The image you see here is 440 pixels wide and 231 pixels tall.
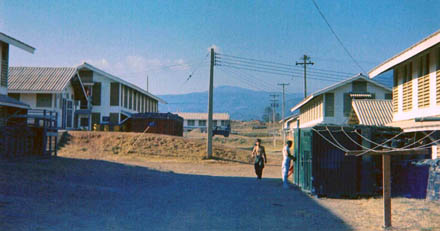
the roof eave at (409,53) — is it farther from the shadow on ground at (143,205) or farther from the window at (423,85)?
the shadow on ground at (143,205)

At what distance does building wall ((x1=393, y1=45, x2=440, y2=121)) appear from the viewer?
46.0 feet

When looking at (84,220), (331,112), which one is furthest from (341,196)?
(331,112)

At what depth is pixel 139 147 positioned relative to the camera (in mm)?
32594

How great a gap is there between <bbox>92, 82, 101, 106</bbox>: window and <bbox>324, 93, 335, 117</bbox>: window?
68.9 feet

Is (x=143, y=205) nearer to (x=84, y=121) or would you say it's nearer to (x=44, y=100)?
(x=44, y=100)

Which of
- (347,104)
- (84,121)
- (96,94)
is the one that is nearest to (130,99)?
(96,94)

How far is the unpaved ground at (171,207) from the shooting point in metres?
8.79

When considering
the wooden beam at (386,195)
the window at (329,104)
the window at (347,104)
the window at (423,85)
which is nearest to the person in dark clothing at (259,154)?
the window at (423,85)

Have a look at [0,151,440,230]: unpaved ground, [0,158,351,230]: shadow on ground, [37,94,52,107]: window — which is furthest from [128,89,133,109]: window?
[0,151,440,230]: unpaved ground

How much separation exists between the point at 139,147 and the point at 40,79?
1156 centimetres

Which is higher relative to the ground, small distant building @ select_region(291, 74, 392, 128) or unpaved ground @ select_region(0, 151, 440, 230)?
small distant building @ select_region(291, 74, 392, 128)

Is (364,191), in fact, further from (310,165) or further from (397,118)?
(397,118)

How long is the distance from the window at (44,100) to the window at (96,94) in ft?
20.3

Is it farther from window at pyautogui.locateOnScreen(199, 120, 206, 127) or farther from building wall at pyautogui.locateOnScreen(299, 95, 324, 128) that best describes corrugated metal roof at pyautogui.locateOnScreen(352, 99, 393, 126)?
window at pyautogui.locateOnScreen(199, 120, 206, 127)
